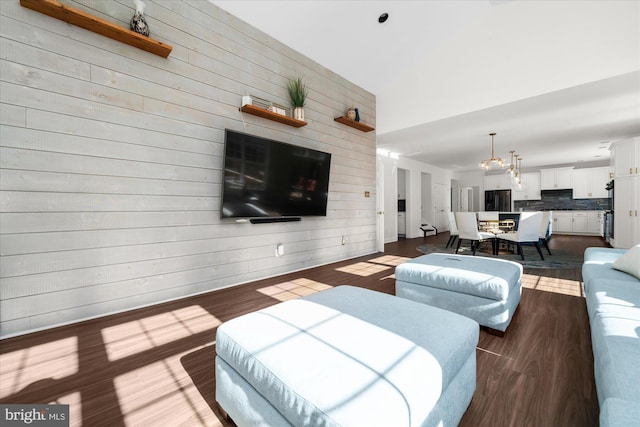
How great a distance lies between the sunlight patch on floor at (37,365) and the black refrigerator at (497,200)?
12.6m

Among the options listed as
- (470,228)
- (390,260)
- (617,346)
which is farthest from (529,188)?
(617,346)

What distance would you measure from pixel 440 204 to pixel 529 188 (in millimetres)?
3377

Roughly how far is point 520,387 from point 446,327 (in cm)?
72

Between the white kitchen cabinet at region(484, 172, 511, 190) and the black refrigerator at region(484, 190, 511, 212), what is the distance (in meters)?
0.16

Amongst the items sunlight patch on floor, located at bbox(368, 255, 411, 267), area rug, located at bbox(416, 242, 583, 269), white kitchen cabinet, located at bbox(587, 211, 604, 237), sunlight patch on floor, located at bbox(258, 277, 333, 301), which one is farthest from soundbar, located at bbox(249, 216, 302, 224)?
white kitchen cabinet, located at bbox(587, 211, 604, 237)

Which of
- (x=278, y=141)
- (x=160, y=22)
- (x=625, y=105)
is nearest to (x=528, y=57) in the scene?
(x=625, y=105)

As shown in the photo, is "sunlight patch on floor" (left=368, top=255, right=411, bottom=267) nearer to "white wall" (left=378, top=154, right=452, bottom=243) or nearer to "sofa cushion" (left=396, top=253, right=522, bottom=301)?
"sofa cushion" (left=396, top=253, right=522, bottom=301)

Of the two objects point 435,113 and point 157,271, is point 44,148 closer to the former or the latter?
point 157,271

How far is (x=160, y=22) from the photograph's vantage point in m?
2.64

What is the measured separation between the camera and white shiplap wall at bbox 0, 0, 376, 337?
2.01 metres

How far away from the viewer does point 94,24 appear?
7.11 feet

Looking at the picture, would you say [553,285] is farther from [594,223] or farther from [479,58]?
[594,223]

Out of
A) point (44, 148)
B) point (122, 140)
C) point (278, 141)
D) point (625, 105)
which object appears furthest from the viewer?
point (625, 105)

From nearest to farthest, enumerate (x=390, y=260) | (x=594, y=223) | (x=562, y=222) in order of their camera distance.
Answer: (x=390, y=260), (x=594, y=223), (x=562, y=222)
